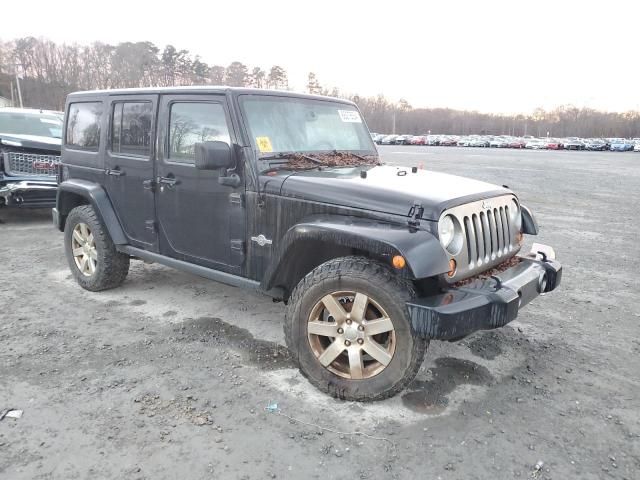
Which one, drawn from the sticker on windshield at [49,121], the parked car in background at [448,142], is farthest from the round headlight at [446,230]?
the parked car in background at [448,142]

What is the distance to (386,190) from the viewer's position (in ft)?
10.4

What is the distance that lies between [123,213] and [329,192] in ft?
7.92

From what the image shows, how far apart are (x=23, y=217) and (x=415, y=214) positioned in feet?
27.8

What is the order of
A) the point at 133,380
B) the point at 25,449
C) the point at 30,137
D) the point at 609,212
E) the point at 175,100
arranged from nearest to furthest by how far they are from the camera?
the point at 25,449 → the point at 133,380 → the point at 175,100 → the point at 30,137 → the point at 609,212

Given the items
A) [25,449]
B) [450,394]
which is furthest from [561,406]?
[25,449]

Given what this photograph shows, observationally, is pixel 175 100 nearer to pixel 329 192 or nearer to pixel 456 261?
pixel 329 192

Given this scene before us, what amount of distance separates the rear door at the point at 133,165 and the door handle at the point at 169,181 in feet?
0.43

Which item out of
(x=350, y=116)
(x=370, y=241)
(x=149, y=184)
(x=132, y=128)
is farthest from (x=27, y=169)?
(x=370, y=241)

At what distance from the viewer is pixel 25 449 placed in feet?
8.85

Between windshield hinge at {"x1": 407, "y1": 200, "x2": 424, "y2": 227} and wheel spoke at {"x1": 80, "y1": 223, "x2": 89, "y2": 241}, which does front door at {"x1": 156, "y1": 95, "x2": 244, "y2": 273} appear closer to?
wheel spoke at {"x1": 80, "y1": 223, "x2": 89, "y2": 241}

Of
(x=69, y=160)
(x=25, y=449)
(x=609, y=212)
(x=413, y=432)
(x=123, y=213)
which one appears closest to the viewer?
(x=25, y=449)

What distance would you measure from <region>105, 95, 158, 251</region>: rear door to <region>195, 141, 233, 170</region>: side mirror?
1.04 metres

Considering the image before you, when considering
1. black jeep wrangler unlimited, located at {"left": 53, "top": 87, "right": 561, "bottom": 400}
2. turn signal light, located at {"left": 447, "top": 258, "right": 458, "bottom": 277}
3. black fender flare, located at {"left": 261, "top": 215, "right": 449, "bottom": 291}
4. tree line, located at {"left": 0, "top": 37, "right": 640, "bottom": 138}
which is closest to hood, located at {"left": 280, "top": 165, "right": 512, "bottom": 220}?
black jeep wrangler unlimited, located at {"left": 53, "top": 87, "right": 561, "bottom": 400}

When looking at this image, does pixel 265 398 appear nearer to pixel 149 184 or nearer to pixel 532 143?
pixel 149 184
